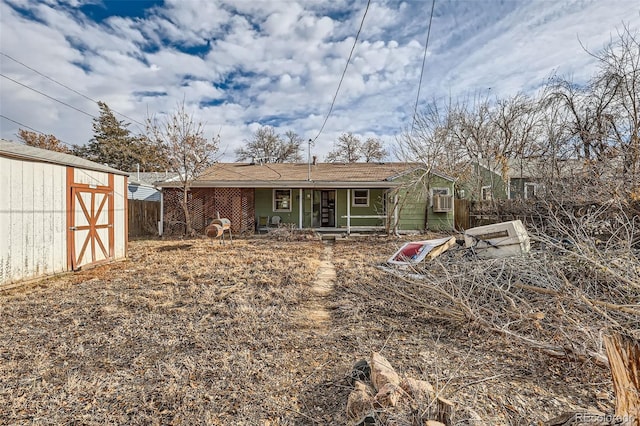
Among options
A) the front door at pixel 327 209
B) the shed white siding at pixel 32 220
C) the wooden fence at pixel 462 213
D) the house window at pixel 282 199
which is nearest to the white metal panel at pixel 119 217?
the shed white siding at pixel 32 220

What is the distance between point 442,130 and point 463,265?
1163cm

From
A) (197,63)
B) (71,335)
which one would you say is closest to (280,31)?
(197,63)

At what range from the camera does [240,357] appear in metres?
3.18

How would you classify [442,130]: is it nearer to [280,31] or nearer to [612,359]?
[280,31]

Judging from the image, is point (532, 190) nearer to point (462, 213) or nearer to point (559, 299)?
point (462, 213)

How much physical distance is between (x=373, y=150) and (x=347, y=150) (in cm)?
278

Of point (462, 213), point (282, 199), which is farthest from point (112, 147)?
point (462, 213)

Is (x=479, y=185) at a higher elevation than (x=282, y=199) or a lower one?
higher

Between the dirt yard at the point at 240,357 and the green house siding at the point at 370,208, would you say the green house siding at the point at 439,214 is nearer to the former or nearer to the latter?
the green house siding at the point at 370,208

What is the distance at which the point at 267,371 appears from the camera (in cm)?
292

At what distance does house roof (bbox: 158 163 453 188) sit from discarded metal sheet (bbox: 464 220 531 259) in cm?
725

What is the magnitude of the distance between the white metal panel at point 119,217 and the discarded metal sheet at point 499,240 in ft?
30.3

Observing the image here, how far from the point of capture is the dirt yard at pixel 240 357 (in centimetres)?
235

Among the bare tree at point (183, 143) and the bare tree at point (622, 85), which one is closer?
the bare tree at point (622, 85)
